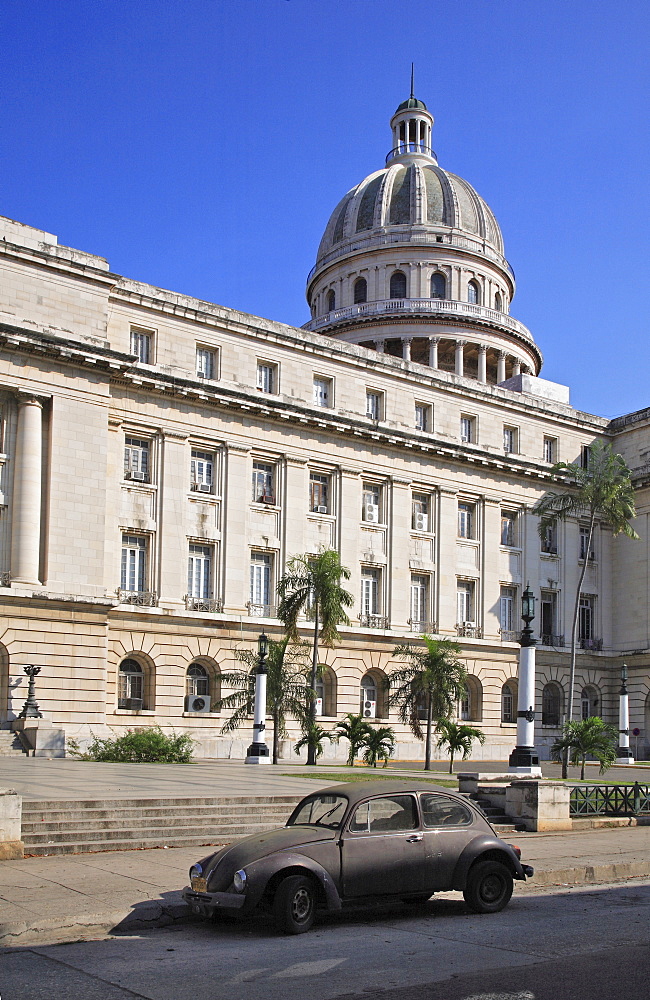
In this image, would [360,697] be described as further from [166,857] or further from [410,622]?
[166,857]

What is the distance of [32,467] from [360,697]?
62.0 ft

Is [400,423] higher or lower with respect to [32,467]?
higher

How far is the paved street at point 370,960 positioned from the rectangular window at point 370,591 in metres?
36.2

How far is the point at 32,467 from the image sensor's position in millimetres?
38312

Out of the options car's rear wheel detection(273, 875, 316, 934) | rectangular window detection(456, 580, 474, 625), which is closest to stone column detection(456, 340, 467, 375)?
rectangular window detection(456, 580, 474, 625)

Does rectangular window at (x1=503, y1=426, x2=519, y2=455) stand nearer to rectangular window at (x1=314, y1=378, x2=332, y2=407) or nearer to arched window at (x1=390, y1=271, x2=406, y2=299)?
rectangular window at (x1=314, y1=378, x2=332, y2=407)

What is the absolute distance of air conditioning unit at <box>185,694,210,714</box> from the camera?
142 feet

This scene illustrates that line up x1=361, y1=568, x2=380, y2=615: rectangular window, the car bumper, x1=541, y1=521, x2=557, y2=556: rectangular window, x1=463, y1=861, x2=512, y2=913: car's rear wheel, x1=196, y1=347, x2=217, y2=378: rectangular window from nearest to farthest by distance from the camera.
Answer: the car bumper < x1=463, y1=861, x2=512, y2=913: car's rear wheel < x1=196, y1=347, x2=217, y2=378: rectangular window < x1=361, y1=568, x2=380, y2=615: rectangular window < x1=541, y1=521, x2=557, y2=556: rectangular window

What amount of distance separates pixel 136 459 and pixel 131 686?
9.00 m

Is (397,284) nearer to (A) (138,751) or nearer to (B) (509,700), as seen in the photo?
(B) (509,700)

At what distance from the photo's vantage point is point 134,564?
43.1m

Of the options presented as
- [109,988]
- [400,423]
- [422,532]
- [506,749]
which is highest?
[400,423]

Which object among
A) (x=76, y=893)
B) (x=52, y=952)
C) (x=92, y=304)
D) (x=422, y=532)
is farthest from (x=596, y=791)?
Answer: (x=422, y=532)

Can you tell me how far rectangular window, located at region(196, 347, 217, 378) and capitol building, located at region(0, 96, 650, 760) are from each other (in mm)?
109
